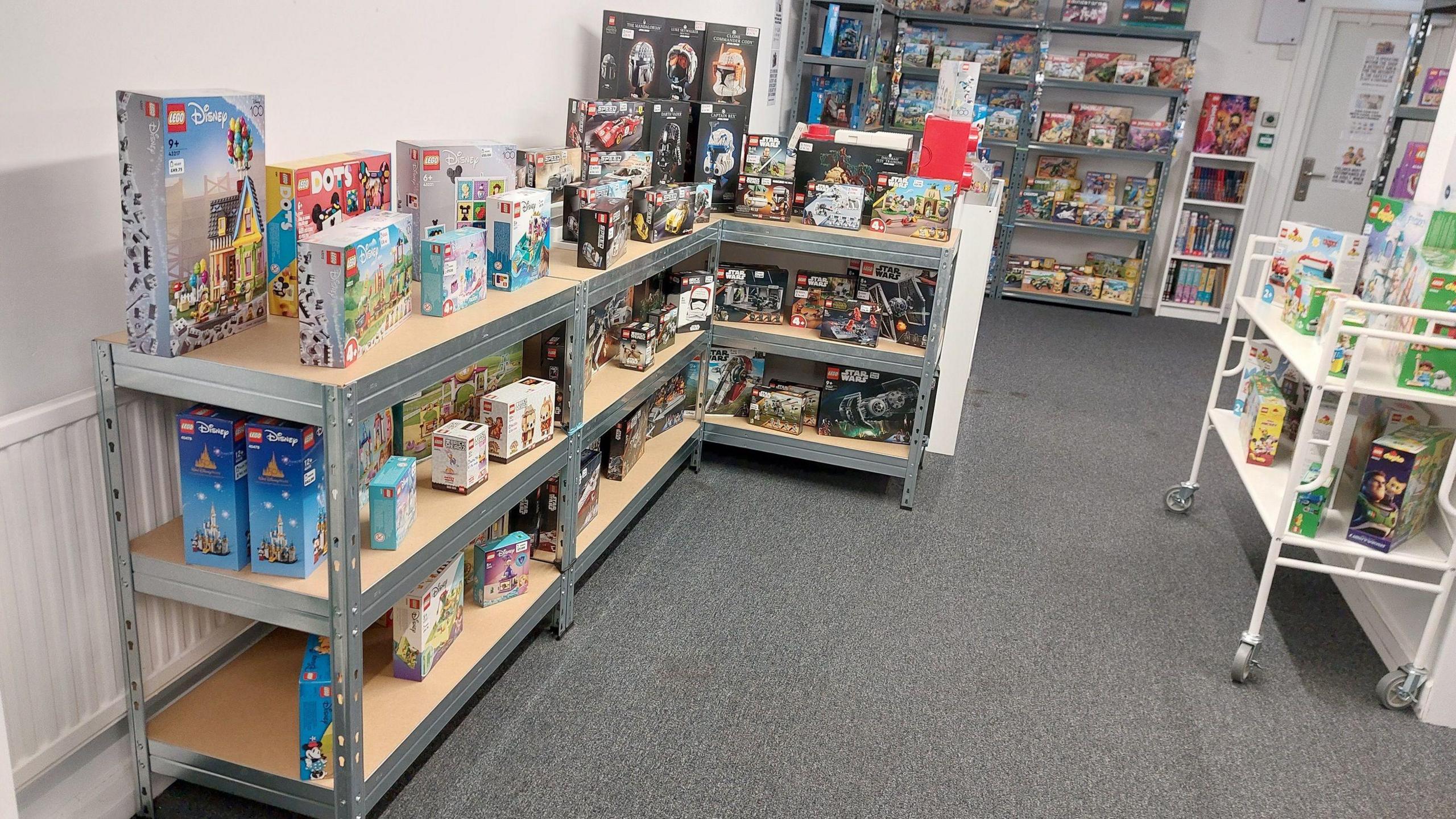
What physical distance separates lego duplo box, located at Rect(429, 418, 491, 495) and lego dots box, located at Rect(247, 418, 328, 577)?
381mm

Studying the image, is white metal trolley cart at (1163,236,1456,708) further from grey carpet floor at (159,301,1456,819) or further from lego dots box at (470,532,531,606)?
lego dots box at (470,532,531,606)

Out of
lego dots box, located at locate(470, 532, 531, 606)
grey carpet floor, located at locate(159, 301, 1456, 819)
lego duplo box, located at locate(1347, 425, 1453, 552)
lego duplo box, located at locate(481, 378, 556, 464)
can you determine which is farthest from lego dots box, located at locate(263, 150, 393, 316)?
lego duplo box, located at locate(1347, 425, 1453, 552)

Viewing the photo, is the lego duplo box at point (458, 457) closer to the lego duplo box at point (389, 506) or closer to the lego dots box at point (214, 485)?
the lego duplo box at point (389, 506)

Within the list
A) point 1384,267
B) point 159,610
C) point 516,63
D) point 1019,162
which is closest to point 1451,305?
point 1384,267

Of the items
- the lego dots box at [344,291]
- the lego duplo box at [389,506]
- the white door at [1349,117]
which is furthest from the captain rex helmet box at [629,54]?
the white door at [1349,117]

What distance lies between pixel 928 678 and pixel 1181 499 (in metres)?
1.89

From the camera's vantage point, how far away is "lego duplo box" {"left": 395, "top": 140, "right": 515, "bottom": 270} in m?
2.23

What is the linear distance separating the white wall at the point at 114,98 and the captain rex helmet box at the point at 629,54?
0.67 metres

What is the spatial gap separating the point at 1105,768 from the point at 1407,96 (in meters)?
5.39

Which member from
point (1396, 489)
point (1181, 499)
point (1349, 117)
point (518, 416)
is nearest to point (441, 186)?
point (518, 416)

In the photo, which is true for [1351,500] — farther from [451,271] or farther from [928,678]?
[451,271]

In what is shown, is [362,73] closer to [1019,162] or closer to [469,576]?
[469,576]

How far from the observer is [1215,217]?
783 centimetres

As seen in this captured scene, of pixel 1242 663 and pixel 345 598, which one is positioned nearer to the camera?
pixel 345 598
